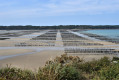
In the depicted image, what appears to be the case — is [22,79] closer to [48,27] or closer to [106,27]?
[48,27]

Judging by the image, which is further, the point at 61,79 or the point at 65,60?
the point at 65,60

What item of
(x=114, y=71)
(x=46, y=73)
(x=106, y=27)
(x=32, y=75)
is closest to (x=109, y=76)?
(x=114, y=71)

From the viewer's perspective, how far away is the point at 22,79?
18.1 ft

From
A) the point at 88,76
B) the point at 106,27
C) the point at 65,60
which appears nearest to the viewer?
the point at 88,76

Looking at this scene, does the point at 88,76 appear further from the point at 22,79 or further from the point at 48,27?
the point at 48,27

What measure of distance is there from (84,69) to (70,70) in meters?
1.76

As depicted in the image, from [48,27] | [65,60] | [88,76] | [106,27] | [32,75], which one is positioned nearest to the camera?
[32,75]

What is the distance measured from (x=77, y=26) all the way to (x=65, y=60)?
383 feet

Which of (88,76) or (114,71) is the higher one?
(114,71)

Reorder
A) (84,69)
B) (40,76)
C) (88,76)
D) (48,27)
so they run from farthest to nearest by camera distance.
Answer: (48,27) → (84,69) → (88,76) → (40,76)

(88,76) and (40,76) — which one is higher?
(40,76)

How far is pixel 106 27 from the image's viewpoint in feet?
438

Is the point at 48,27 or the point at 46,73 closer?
the point at 46,73

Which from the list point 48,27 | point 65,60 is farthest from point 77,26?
point 65,60
